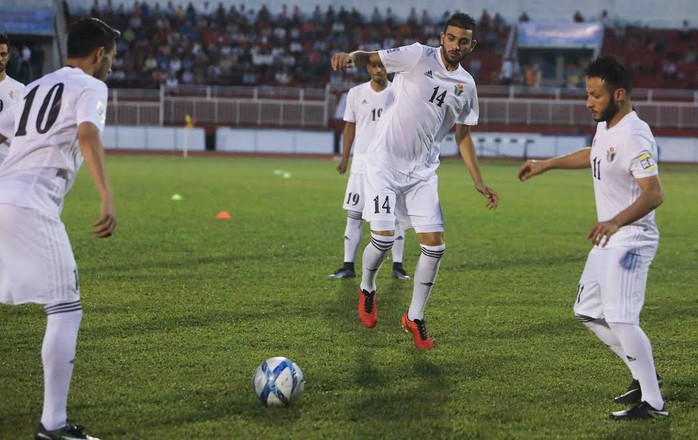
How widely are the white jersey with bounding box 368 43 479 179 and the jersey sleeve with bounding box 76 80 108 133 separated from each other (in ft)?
9.95

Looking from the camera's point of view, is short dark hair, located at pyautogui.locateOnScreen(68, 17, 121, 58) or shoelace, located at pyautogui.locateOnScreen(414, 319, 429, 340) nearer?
short dark hair, located at pyautogui.locateOnScreen(68, 17, 121, 58)

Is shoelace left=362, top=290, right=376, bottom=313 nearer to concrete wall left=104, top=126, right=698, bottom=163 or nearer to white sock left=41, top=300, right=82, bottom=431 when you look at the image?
white sock left=41, top=300, right=82, bottom=431

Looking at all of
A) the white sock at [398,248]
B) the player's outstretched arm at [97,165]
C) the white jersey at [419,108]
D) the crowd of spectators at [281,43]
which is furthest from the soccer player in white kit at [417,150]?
the crowd of spectators at [281,43]

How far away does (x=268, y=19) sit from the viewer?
158 ft

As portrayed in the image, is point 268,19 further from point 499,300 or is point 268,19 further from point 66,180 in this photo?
point 66,180

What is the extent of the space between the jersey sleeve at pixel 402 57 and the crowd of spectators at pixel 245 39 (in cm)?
3556

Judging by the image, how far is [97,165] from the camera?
4.31 m

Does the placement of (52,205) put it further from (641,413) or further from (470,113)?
(470,113)

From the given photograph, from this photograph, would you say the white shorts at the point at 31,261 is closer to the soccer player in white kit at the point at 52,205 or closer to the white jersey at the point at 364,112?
the soccer player in white kit at the point at 52,205

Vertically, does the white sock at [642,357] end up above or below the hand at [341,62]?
below

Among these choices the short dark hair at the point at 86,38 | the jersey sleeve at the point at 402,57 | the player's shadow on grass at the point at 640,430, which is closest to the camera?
the short dark hair at the point at 86,38

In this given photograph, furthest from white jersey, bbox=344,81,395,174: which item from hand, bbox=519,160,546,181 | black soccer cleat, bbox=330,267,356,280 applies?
hand, bbox=519,160,546,181

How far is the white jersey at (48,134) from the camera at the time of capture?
4426 mm

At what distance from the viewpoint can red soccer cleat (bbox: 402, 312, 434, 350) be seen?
6.62 meters
